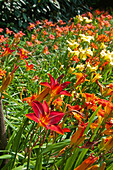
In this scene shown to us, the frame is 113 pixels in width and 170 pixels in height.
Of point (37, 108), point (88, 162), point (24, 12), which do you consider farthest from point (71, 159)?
point (24, 12)

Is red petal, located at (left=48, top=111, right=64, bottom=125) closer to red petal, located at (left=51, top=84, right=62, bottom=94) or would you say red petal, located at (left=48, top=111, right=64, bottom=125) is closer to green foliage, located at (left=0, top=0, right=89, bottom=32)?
red petal, located at (left=51, top=84, right=62, bottom=94)

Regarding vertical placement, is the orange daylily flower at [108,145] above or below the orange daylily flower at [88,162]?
above

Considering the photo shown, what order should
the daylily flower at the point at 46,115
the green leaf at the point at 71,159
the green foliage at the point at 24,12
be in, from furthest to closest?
the green foliage at the point at 24,12
the green leaf at the point at 71,159
the daylily flower at the point at 46,115

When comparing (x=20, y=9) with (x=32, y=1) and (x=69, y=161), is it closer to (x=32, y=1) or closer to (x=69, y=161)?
(x=32, y=1)

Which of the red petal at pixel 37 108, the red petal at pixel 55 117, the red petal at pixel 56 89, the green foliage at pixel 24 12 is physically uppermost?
the green foliage at pixel 24 12

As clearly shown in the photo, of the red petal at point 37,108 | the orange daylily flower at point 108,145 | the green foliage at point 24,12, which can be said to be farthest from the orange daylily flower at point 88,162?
the green foliage at point 24,12

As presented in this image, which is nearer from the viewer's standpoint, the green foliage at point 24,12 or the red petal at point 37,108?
the red petal at point 37,108

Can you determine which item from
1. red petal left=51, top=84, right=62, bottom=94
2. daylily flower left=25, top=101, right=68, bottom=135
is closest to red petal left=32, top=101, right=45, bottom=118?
daylily flower left=25, top=101, right=68, bottom=135

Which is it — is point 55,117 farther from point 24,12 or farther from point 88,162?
point 24,12

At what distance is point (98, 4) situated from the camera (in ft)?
26.4

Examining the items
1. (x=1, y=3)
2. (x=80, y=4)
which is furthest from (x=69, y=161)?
(x=80, y=4)

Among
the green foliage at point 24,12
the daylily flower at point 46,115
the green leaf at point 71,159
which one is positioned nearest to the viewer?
the daylily flower at point 46,115

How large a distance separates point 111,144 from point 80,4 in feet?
20.0

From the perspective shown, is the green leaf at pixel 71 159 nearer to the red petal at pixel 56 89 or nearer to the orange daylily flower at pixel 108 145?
the orange daylily flower at pixel 108 145
